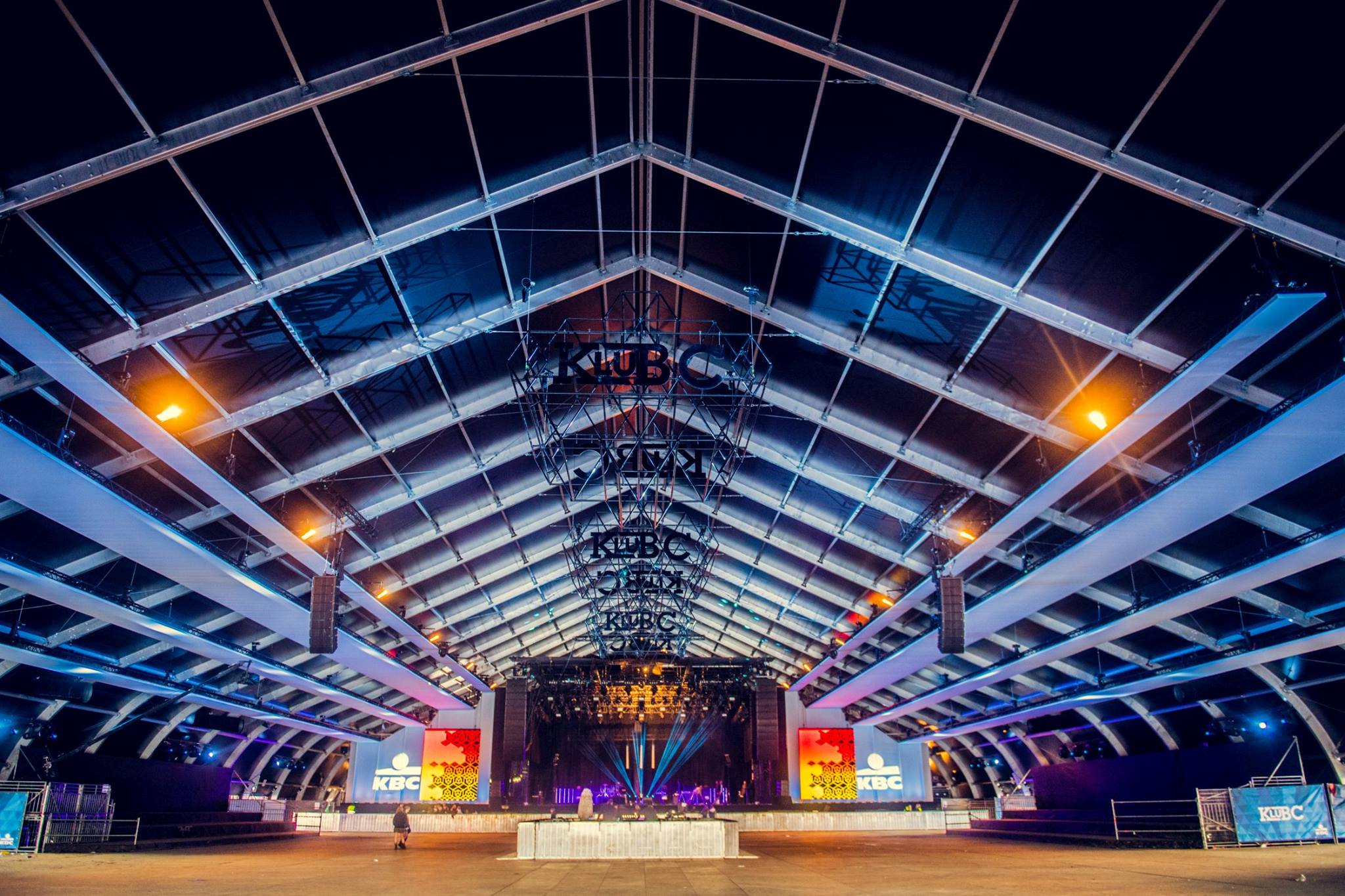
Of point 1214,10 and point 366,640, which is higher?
point 1214,10

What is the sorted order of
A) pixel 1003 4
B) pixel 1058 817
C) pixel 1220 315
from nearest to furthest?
pixel 1003 4 → pixel 1220 315 → pixel 1058 817

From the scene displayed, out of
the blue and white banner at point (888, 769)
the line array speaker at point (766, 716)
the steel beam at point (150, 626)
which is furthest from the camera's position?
the blue and white banner at point (888, 769)

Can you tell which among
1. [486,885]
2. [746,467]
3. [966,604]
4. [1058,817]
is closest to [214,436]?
[486,885]

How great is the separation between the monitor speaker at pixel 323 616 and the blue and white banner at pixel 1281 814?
880 inches

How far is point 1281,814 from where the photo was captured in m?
20.1

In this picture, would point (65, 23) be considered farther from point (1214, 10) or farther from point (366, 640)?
point (366, 640)

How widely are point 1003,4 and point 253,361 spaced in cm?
1331

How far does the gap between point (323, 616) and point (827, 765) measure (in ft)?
104

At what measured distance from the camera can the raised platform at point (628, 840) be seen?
17812mm

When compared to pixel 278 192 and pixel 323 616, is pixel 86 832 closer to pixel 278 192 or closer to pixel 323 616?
pixel 323 616

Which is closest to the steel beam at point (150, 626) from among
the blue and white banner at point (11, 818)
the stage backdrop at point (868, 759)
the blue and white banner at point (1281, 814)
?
the blue and white banner at point (11, 818)

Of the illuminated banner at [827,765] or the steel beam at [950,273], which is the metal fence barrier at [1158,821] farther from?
the illuminated banner at [827,765]

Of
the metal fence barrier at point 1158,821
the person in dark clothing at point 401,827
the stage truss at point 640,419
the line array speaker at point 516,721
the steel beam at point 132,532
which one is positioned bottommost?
the person in dark clothing at point 401,827

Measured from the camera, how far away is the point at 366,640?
90.3ft
